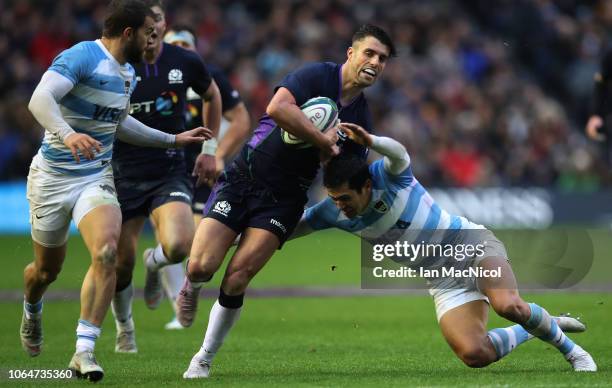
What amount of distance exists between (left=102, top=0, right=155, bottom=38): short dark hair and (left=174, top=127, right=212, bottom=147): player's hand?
38.5 inches

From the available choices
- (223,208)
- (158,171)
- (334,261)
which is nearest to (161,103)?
(158,171)

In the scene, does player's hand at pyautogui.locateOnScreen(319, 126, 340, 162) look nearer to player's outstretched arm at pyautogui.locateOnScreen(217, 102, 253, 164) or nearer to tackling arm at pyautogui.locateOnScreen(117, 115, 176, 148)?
tackling arm at pyautogui.locateOnScreen(117, 115, 176, 148)

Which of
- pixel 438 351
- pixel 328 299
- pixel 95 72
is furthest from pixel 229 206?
pixel 328 299

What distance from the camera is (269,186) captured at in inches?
328

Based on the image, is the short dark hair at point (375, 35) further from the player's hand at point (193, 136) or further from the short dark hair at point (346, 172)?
the player's hand at point (193, 136)

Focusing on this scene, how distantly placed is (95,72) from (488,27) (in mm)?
20412

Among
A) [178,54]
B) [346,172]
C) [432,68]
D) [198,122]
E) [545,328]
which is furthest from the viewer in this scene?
[432,68]

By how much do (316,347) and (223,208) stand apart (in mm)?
2185

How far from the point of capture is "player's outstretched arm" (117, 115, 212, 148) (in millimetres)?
8586

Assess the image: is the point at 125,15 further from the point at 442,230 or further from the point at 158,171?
the point at 442,230

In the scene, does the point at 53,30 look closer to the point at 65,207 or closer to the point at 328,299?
the point at 328,299

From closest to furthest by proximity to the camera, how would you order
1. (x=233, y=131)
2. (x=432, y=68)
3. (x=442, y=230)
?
(x=442, y=230) → (x=233, y=131) → (x=432, y=68)

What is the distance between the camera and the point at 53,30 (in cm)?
2255

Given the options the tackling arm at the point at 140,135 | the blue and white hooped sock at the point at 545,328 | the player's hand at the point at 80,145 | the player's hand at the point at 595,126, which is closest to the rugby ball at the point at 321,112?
the tackling arm at the point at 140,135
